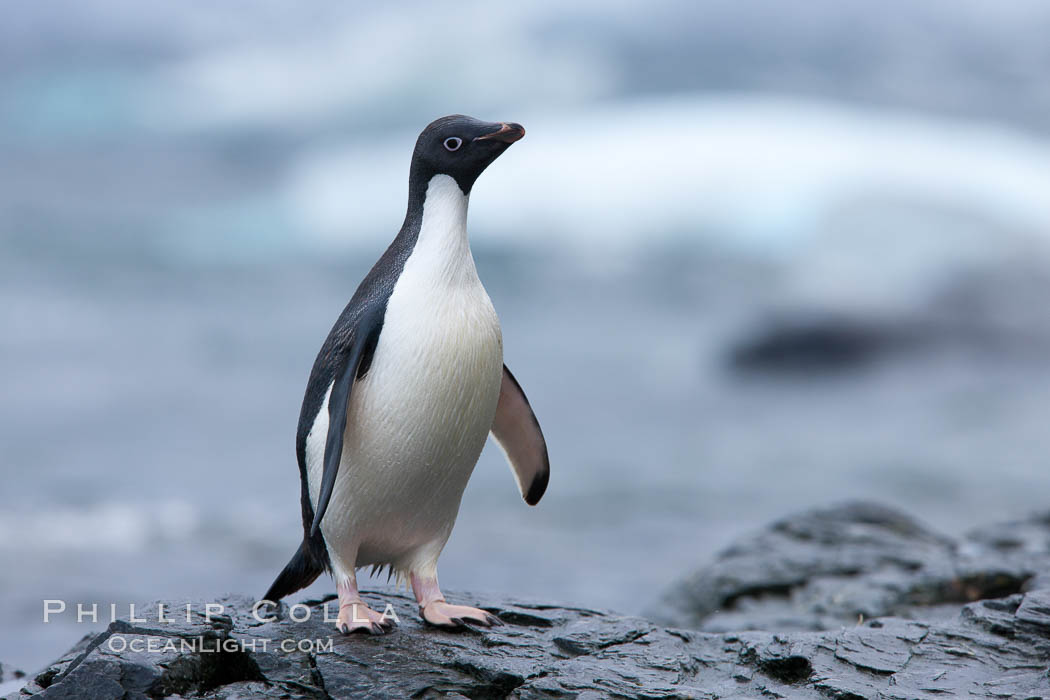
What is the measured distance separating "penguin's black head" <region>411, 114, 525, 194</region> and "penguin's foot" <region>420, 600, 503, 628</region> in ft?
3.49

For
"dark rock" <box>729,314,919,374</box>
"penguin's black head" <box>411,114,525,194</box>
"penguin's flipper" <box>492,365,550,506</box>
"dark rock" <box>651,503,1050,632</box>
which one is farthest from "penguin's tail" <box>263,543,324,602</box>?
"dark rock" <box>729,314,919,374</box>

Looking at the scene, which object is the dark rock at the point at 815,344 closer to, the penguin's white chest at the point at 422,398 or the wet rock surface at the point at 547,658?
the wet rock surface at the point at 547,658

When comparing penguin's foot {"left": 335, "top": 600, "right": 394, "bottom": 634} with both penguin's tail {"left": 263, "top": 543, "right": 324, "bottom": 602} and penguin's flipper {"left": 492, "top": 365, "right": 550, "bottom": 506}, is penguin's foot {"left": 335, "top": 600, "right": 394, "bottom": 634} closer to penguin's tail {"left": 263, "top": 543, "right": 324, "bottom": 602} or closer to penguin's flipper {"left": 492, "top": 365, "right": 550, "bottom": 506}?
penguin's tail {"left": 263, "top": 543, "right": 324, "bottom": 602}

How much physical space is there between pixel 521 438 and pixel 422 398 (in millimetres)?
613

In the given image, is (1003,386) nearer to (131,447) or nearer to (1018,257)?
(1018,257)

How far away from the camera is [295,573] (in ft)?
10.4

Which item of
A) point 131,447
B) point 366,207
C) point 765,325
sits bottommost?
point 131,447

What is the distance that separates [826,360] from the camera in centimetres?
1256

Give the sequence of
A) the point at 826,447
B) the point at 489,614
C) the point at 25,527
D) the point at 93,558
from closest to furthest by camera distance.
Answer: the point at 489,614, the point at 93,558, the point at 25,527, the point at 826,447

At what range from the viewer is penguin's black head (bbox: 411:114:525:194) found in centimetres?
290

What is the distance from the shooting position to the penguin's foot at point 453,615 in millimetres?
2988

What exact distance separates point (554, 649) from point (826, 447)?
328 inches

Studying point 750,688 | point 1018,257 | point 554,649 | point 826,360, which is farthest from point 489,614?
point 1018,257

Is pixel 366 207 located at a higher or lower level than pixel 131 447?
higher
